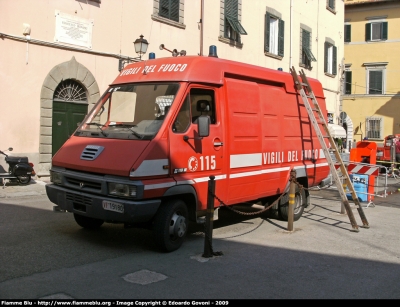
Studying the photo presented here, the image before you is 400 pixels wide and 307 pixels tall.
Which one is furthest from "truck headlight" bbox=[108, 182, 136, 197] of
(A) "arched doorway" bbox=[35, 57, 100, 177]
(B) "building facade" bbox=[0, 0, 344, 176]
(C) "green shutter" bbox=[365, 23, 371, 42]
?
(C) "green shutter" bbox=[365, 23, 371, 42]

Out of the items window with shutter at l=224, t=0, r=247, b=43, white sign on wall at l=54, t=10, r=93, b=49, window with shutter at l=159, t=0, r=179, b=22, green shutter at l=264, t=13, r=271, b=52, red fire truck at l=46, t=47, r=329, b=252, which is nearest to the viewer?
red fire truck at l=46, t=47, r=329, b=252

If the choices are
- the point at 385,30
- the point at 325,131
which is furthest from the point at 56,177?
the point at 385,30

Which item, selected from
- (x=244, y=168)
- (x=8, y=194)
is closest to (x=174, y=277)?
(x=244, y=168)

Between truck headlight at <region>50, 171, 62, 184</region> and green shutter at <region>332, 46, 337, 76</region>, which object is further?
green shutter at <region>332, 46, 337, 76</region>

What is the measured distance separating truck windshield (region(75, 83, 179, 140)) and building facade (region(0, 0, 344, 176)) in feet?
19.6

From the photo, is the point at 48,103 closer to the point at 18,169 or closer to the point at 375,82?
the point at 18,169

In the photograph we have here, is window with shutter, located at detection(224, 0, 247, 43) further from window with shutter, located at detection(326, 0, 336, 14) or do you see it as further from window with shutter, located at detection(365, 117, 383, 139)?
window with shutter, located at detection(365, 117, 383, 139)

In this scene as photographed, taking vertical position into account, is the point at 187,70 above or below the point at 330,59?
below

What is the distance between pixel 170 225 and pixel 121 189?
0.89 metres

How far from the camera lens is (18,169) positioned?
1142cm

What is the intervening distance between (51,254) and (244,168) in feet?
10.5

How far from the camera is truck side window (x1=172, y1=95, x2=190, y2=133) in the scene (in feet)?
20.2

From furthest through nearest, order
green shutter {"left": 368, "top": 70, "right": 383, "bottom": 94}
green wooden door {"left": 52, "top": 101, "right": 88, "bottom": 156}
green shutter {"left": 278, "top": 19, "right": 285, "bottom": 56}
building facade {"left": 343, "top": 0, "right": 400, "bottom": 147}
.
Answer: green shutter {"left": 368, "top": 70, "right": 383, "bottom": 94}, building facade {"left": 343, "top": 0, "right": 400, "bottom": 147}, green shutter {"left": 278, "top": 19, "right": 285, "bottom": 56}, green wooden door {"left": 52, "top": 101, "right": 88, "bottom": 156}

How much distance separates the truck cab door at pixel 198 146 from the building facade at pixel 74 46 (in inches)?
287
